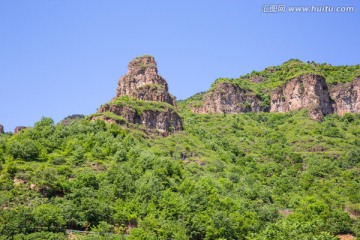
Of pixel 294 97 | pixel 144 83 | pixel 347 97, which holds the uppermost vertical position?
pixel 294 97

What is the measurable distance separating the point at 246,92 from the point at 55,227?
480ft

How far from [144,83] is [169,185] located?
6146 centimetres

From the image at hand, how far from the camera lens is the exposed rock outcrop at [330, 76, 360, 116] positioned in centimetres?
17788

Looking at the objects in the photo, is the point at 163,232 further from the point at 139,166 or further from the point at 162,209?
the point at 139,166

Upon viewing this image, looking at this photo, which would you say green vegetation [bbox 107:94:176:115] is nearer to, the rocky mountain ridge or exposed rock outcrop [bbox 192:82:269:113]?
exposed rock outcrop [bbox 192:82:269:113]

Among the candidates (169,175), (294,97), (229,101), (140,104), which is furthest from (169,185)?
(229,101)

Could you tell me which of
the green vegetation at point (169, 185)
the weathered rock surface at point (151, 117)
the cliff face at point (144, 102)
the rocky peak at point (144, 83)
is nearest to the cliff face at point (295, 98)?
the green vegetation at point (169, 185)

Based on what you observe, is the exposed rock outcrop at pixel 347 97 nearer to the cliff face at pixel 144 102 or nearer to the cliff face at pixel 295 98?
the cliff face at pixel 295 98

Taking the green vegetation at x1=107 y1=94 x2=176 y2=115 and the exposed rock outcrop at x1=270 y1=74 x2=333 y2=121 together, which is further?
the exposed rock outcrop at x1=270 y1=74 x2=333 y2=121

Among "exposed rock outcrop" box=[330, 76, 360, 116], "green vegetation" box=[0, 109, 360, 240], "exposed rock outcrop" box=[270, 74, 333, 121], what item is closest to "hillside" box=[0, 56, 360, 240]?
"green vegetation" box=[0, 109, 360, 240]

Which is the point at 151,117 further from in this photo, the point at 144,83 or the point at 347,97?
the point at 347,97

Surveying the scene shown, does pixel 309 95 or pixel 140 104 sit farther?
pixel 309 95

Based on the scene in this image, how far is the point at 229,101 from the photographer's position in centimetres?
19250

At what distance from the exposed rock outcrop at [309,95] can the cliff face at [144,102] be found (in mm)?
57496
